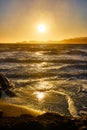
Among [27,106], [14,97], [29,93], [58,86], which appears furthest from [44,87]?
[27,106]

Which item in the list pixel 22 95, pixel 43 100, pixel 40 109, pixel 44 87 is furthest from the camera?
pixel 44 87

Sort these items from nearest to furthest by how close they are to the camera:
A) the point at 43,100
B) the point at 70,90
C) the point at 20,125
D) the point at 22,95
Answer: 1. the point at 20,125
2. the point at 43,100
3. the point at 22,95
4. the point at 70,90

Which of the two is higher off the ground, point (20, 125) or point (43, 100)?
point (20, 125)

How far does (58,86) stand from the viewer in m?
15.5

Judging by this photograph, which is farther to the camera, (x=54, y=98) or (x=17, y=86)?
(x=17, y=86)

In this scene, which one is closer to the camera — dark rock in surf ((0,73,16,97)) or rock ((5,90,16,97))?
rock ((5,90,16,97))

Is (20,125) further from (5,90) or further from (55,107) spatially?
(5,90)

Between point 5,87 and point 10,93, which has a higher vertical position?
point 5,87

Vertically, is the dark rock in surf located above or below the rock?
above

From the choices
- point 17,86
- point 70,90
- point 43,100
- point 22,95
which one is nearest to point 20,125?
point 43,100

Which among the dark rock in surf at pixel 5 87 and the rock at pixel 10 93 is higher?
the dark rock in surf at pixel 5 87

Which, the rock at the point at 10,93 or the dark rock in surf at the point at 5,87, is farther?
the dark rock in surf at the point at 5,87

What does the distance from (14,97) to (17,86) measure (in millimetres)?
2977

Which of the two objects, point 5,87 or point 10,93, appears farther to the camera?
point 5,87
